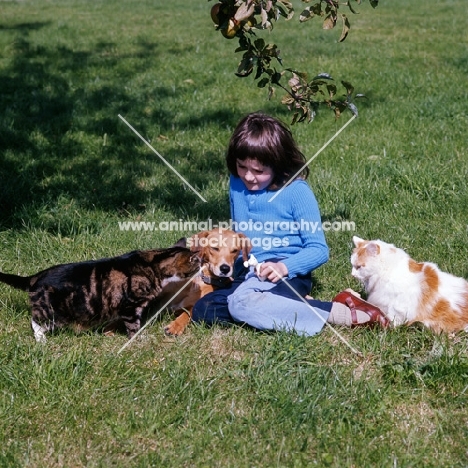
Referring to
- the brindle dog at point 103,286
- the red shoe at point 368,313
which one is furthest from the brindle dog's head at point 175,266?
the red shoe at point 368,313

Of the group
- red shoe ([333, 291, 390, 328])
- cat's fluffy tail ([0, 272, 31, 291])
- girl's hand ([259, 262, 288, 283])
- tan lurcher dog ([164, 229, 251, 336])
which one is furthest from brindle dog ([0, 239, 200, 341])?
red shoe ([333, 291, 390, 328])

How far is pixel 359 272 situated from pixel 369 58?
7.29 meters

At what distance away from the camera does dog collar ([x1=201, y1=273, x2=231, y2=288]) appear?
4.60 metres

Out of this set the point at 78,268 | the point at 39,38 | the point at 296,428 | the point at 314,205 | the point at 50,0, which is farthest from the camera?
the point at 50,0

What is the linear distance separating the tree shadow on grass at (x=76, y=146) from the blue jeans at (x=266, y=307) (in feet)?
5.68

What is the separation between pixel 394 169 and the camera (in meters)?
6.49

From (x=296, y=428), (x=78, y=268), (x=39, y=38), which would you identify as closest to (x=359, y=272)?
(x=296, y=428)

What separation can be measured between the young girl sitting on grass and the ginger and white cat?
0.44ft

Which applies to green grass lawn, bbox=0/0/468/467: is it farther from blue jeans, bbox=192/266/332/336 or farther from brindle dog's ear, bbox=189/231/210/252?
brindle dog's ear, bbox=189/231/210/252

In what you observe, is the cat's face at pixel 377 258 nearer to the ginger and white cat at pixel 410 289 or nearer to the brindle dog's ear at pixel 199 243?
the ginger and white cat at pixel 410 289

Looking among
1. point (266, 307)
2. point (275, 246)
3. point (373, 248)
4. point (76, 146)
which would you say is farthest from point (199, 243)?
point (76, 146)

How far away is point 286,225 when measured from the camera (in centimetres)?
454

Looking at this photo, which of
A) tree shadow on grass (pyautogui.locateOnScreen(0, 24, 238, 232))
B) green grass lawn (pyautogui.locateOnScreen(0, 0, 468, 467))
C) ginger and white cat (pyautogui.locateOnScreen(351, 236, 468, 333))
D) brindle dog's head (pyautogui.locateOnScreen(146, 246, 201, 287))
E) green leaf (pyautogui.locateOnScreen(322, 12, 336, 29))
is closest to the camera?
green grass lawn (pyautogui.locateOnScreen(0, 0, 468, 467))

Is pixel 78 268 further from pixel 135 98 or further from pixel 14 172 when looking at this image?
pixel 135 98
